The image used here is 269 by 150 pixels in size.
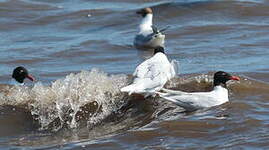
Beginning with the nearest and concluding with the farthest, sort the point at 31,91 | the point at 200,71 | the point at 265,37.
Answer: the point at 31,91
the point at 200,71
the point at 265,37

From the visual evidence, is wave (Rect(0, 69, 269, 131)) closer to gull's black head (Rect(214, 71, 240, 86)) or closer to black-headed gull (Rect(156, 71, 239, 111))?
black-headed gull (Rect(156, 71, 239, 111))

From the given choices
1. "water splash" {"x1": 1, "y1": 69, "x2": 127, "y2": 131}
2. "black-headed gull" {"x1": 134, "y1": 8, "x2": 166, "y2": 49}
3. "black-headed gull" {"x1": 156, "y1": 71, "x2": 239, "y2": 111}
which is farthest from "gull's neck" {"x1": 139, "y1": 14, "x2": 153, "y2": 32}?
"black-headed gull" {"x1": 156, "y1": 71, "x2": 239, "y2": 111}

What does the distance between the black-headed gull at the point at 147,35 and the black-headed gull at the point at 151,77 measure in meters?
3.67

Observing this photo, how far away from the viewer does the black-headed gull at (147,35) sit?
16.1m

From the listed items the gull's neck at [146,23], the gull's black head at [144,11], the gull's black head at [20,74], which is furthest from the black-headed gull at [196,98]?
the gull's black head at [144,11]

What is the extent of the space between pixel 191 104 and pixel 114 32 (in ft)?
24.1

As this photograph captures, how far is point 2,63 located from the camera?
14508 mm

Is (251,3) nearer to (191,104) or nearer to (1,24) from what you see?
(1,24)

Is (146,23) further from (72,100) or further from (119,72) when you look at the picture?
(72,100)

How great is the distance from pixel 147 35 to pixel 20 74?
17.1 feet

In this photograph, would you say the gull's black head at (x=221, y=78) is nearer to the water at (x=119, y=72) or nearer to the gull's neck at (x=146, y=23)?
the water at (x=119, y=72)

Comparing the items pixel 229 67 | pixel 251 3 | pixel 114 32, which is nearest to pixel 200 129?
pixel 229 67

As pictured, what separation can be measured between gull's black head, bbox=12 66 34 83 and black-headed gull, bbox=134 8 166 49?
380 cm

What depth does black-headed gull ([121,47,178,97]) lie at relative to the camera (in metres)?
10.8
